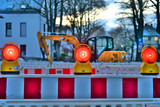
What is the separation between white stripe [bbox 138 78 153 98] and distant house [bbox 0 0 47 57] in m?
41.3

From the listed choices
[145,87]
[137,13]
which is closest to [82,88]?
[145,87]

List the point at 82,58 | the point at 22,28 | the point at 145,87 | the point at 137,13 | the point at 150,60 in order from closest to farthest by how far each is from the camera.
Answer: the point at 145,87 < the point at 82,58 < the point at 150,60 < the point at 137,13 < the point at 22,28

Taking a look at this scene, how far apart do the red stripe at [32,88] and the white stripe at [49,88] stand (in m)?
0.06

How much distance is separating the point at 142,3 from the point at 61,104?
1307 inches

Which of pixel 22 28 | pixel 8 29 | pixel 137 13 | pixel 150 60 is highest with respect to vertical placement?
pixel 137 13

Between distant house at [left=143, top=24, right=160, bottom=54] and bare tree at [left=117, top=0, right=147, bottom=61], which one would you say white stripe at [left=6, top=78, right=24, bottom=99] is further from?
distant house at [left=143, top=24, right=160, bottom=54]

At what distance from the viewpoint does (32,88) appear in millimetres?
4324

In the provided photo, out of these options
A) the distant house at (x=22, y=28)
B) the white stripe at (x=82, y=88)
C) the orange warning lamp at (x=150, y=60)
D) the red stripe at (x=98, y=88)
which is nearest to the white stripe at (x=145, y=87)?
the orange warning lamp at (x=150, y=60)

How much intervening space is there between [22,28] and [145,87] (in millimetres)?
42701

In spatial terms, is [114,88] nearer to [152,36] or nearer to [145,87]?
[145,87]

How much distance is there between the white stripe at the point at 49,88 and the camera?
14.2ft

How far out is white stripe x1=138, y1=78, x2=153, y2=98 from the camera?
443cm

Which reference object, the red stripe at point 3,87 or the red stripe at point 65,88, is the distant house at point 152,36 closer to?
the red stripe at point 65,88

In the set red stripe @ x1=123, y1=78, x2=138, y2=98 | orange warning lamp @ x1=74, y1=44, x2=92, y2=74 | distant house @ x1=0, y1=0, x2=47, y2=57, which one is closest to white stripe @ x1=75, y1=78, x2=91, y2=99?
orange warning lamp @ x1=74, y1=44, x2=92, y2=74
